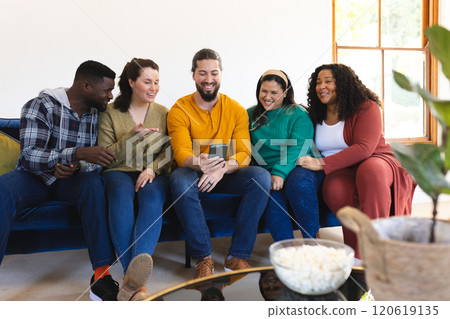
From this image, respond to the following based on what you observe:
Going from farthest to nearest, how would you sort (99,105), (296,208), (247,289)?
(99,105) < (296,208) < (247,289)

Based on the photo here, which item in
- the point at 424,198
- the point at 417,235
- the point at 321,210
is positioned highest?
the point at 417,235

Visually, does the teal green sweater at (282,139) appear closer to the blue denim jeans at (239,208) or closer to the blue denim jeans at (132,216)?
the blue denim jeans at (239,208)

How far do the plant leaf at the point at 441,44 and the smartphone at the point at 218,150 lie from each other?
1638 mm

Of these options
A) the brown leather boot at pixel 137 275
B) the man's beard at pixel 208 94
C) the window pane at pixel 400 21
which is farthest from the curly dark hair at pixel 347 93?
the window pane at pixel 400 21

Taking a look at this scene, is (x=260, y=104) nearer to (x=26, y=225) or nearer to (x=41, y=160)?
(x=41, y=160)

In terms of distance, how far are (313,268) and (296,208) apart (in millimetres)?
1194

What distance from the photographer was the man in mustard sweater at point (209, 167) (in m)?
1.87

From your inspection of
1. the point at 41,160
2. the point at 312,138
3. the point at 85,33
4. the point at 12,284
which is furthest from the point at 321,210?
the point at 85,33

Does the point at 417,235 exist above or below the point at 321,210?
above

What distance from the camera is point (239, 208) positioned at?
6.46 feet

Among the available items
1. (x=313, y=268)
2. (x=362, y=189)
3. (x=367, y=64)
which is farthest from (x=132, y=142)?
(x=367, y=64)

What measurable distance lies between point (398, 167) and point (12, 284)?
198 cm

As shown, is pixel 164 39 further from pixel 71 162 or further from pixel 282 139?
pixel 71 162
